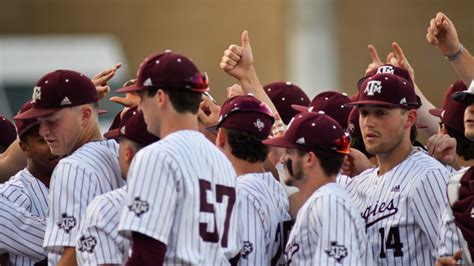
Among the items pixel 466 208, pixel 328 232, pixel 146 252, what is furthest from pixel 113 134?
pixel 466 208

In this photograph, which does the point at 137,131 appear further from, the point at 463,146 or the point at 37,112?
the point at 463,146

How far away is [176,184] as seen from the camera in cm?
655

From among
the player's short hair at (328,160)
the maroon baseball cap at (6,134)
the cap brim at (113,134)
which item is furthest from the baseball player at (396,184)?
the maroon baseball cap at (6,134)

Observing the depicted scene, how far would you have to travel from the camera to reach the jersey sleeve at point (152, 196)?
21.2 ft

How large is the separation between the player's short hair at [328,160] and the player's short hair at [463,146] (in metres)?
1.20

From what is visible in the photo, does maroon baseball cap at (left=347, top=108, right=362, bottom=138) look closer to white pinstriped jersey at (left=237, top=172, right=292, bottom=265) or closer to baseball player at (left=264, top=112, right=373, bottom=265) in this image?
white pinstriped jersey at (left=237, top=172, right=292, bottom=265)

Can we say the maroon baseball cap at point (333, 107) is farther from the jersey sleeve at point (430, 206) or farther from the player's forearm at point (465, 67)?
the jersey sleeve at point (430, 206)

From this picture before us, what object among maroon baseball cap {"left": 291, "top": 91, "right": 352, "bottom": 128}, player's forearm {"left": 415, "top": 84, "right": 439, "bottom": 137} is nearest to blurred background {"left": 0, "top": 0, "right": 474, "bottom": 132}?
player's forearm {"left": 415, "top": 84, "right": 439, "bottom": 137}

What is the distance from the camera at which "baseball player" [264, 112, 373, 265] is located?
23.3 feet

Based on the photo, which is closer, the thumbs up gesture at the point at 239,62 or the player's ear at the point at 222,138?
the player's ear at the point at 222,138

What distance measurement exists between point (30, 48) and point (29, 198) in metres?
12.2

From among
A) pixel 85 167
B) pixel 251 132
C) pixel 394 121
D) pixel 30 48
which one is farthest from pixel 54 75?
pixel 30 48

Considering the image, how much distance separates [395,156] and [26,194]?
89.8 inches

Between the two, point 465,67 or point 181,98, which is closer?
point 181,98
